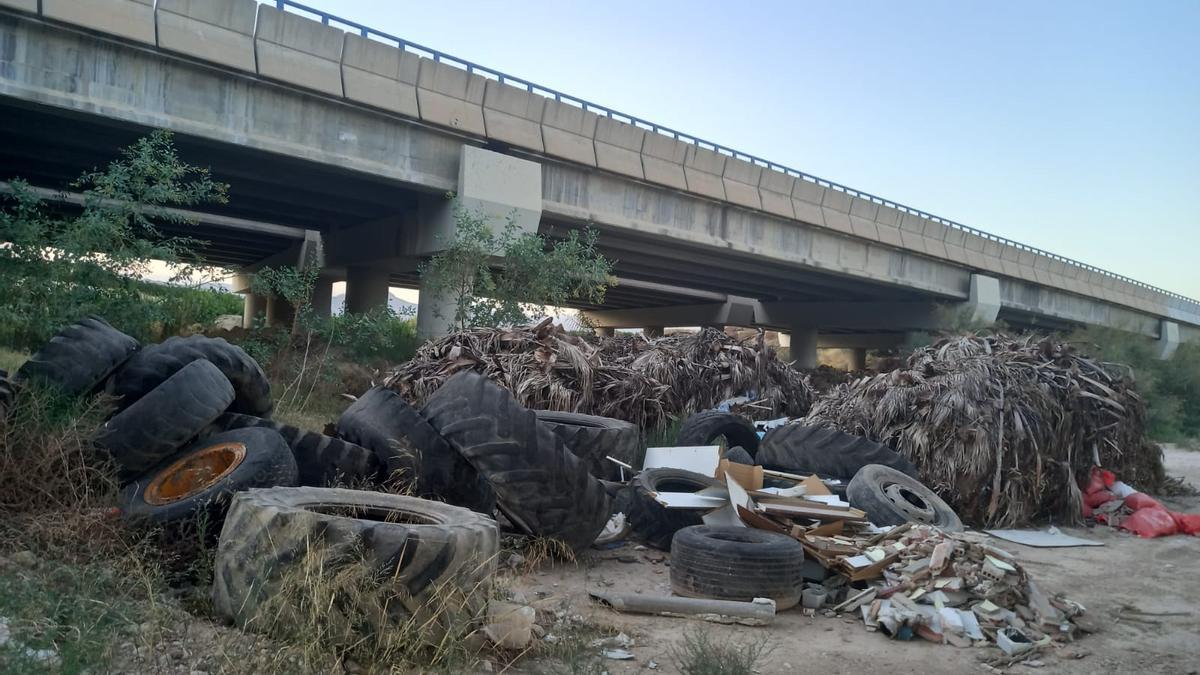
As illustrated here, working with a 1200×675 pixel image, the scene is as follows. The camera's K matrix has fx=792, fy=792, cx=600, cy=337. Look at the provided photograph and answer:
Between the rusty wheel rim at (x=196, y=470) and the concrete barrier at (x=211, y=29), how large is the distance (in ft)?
35.8

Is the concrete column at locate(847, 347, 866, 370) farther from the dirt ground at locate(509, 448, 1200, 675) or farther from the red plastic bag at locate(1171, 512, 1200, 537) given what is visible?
the dirt ground at locate(509, 448, 1200, 675)

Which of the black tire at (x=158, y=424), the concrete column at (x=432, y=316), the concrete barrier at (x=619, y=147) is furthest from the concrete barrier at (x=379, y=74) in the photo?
the black tire at (x=158, y=424)

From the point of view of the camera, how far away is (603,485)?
22.1ft

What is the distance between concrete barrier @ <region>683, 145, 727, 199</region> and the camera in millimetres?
23281

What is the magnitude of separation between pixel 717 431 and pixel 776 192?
56.8 feet

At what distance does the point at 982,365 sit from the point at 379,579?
354 inches

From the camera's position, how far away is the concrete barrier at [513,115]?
18641 mm

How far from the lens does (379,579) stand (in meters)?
3.89

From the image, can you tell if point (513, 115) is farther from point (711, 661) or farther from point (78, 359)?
point (711, 661)

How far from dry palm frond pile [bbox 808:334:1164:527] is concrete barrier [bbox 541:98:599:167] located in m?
10.7

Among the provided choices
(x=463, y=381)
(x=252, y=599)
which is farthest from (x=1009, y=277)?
(x=252, y=599)

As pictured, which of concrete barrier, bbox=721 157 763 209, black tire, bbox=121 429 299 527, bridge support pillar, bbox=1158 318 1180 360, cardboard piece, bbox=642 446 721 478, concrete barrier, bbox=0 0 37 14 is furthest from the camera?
bridge support pillar, bbox=1158 318 1180 360

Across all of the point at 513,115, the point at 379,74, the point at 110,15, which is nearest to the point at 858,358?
the point at 513,115

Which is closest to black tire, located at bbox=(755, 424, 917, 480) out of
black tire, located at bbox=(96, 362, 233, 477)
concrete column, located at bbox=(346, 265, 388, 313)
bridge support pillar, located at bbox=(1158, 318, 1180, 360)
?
black tire, located at bbox=(96, 362, 233, 477)
